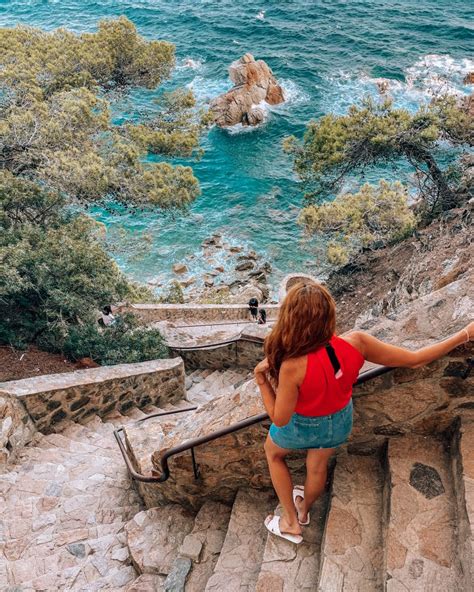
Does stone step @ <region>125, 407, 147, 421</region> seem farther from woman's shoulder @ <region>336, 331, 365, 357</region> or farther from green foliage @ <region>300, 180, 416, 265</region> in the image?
green foliage @ <region>300, 180, 416, 265</region>

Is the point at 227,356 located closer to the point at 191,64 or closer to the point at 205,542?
the point at 205,542

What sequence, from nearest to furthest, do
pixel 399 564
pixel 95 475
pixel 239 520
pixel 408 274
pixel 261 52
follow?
pixel 399 564 < pixel 239 520 < pixel 95 475 < pixel 408 274 < pixel 261 52

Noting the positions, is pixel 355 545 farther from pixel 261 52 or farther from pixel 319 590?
pixel 261 52

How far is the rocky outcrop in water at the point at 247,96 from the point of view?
98.9 feet

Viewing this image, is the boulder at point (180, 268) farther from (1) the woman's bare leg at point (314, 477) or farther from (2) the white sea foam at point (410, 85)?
(1) the woman's bare leg at point (314, 477)

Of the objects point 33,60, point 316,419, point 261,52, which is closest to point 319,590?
point 316,419

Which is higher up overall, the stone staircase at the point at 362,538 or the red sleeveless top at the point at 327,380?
the red sleeveless top at the point at 327,380

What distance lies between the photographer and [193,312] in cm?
1434

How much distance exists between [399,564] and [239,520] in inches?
55.5

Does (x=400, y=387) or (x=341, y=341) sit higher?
(x=341, y=341)

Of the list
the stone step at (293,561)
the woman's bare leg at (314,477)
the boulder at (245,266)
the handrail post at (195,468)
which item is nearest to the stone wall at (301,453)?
the handrail post at (195,468)

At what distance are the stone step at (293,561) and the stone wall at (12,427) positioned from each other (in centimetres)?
384

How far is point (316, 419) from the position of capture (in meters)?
2.82

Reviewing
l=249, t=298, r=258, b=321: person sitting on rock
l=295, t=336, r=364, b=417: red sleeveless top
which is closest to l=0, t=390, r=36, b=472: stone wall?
l=295, t=336, r=364, b=417: red sleeveless top
